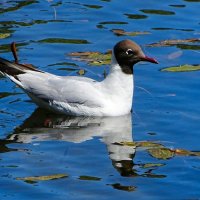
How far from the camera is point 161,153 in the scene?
1212 cm

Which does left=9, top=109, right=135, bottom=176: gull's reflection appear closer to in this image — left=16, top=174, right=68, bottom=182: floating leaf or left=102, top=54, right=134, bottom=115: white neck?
left=102, top=54, right=134, bottom=115: white neck

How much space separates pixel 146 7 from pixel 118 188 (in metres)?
7.61

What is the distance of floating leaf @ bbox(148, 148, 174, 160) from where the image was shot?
1206cm

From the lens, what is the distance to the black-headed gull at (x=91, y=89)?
13711mm

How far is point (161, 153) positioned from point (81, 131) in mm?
1458

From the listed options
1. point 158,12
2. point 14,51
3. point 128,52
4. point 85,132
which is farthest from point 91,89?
point 158,12

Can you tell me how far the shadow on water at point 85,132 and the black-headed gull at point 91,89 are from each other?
134 millimetres

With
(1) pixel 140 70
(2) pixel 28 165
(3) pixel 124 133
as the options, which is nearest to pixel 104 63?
(1) pixel 140 70

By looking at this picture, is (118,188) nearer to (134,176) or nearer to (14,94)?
(134,176)

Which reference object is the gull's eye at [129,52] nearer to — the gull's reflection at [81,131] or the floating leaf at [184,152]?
the gull's reflection at [81,131]

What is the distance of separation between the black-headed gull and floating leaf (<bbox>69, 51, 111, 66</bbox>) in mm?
1484

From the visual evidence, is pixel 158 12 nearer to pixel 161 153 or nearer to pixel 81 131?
pixel 81 131

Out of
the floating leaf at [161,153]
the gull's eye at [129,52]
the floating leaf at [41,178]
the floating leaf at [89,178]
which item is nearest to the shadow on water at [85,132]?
the floating leaf at [161,153]

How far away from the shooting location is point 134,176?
11.5 m
